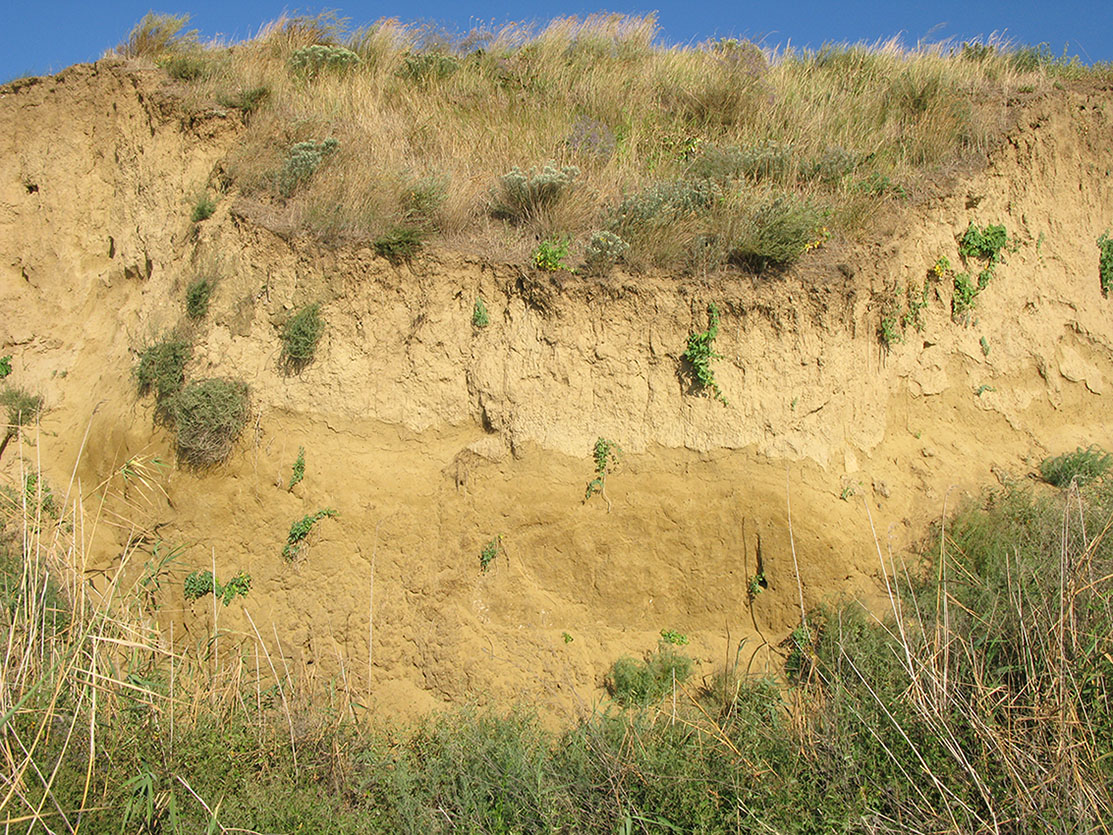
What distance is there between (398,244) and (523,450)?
2053mm

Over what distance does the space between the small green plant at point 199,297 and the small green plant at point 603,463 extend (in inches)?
139

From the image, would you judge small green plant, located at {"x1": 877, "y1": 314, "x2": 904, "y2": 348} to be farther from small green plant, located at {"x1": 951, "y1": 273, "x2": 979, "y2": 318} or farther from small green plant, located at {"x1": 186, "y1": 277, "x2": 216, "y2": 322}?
small green plant, located at {"x1": 186, "y1": 277, "x2": 216, "y2": 322}

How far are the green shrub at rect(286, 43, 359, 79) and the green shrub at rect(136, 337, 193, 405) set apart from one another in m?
4.58

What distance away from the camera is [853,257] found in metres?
6.62

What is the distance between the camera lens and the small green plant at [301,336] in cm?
622

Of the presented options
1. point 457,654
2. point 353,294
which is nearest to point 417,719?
point 457,654

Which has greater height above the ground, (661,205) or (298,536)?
(661,205)

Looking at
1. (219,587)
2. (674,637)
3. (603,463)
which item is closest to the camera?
(219,587)

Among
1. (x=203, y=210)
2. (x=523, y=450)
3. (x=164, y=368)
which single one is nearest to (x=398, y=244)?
(x=203, y=210)

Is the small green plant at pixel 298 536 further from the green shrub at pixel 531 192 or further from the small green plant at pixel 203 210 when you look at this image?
the green shrub at pixel 531 192

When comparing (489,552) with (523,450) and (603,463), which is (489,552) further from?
(603,463)

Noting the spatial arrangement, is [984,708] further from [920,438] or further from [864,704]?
[920,438]

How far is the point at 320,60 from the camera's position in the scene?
A: 9398 mm

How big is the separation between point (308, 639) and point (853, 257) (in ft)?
18.1
